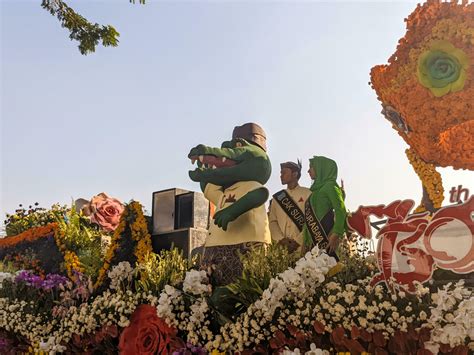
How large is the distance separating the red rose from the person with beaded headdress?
7.60 feet

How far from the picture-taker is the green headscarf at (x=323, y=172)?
6281mm

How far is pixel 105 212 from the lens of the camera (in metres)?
10.2

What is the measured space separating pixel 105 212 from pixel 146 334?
543 centimetres

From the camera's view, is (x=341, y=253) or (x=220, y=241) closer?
(x=341, y=253)

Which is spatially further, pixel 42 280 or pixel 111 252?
pixel 42 280

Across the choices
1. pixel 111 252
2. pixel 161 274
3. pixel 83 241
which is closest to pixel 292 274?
pixel 161 274

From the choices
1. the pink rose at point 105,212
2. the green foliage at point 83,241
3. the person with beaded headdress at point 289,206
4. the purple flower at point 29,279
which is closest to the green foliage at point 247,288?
the person with beaded headdress at point 289,206

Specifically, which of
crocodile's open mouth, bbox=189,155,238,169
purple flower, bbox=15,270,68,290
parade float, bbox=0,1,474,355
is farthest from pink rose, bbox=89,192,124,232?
crocodile's open mouth, bbox=189,155,238,169

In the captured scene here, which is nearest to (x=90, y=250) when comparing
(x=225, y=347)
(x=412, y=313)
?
(x=225, y=347)

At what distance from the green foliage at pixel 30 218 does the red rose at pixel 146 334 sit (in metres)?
6.84

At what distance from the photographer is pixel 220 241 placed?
19.8 ft

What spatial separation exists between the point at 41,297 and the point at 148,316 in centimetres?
227

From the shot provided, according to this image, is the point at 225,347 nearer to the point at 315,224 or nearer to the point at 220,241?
the point at 220,241

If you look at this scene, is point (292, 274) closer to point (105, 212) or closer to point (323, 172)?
point (323, 172)
